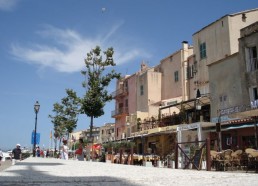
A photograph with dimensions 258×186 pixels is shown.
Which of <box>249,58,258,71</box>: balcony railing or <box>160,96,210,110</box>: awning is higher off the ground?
<box>249,58,258,71</box>: balcony railing

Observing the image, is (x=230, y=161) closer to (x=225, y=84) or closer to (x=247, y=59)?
(x=247, y=59)

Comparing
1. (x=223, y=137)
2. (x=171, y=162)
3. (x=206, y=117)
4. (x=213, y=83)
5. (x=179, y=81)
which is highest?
(x=179, y=81)

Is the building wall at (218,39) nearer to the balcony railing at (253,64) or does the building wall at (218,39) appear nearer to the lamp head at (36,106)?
the balcony railing at (253,64)

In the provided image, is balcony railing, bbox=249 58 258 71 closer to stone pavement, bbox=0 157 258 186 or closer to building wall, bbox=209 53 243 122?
building wall, bbox=209 53 243 122

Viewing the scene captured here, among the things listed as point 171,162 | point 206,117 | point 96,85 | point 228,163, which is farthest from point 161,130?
point 228,163

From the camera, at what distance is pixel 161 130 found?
104 feet

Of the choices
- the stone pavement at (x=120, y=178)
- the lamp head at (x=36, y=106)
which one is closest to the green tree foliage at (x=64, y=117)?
the lamp head at (x=36, y=106)

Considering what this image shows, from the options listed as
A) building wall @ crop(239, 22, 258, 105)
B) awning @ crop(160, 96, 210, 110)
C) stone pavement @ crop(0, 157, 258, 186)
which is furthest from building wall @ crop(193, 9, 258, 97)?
stone pavement @ crop(0, 157, 258, 186)

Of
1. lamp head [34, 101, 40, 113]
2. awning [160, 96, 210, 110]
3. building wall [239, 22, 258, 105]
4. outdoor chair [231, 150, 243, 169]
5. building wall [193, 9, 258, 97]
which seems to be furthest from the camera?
awning [160, 96, 210, 110]

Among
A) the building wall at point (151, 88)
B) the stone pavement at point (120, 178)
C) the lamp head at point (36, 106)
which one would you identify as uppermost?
the building wall at point (151, 88)

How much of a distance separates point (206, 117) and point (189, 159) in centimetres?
1698

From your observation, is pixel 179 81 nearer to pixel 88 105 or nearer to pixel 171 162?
pixel 88 105

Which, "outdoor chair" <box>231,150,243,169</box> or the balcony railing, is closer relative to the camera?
"outdoor chair" <box>231,150,243,169</box>

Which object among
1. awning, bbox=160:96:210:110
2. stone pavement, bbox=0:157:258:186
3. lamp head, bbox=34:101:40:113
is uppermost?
awning, bbox=160:96:210:110
